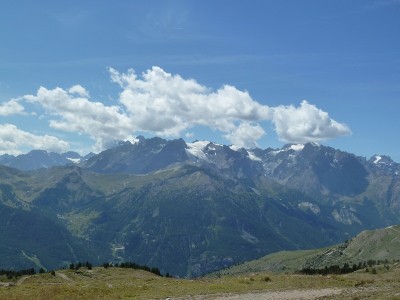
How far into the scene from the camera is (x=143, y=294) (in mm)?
47875

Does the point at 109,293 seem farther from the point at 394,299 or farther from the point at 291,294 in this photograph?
the point at 394,299

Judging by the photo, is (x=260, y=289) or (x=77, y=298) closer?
(x=77, y=298)

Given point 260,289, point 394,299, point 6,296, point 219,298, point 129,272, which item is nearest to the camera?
point 394,299

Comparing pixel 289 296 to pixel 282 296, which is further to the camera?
pixel 282 296

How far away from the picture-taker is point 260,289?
2002 inches

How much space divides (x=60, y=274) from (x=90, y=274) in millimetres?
6112

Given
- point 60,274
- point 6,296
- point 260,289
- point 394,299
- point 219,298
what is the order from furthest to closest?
point 60,274 → point 260,289 → point 6,296 → point 219,298 → point 394,299

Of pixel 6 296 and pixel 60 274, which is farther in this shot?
pixel 60 274

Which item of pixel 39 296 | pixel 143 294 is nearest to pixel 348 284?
pixel 143 294

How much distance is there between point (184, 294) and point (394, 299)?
2230cm

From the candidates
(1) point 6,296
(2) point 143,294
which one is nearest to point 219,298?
(2) point 143,294

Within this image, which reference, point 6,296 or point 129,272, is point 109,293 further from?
point 129,272

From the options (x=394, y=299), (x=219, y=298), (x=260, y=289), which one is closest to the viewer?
(x=394, y=299)

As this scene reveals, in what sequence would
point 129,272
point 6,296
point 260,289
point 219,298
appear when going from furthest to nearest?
point 129,272 < point 260,289 < point 6,296 < point 219,298
